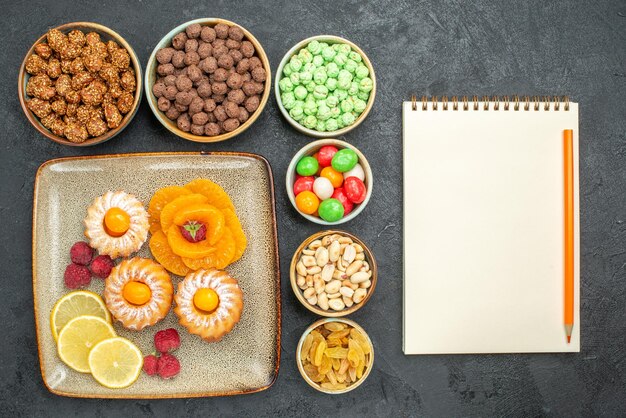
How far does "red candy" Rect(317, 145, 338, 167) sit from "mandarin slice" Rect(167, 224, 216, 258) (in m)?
0.46

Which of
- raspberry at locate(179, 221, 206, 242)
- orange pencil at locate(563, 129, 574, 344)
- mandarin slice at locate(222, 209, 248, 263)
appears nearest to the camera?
raspberry at locate(179, 221, 206, 242)

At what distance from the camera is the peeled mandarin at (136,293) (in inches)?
67.5

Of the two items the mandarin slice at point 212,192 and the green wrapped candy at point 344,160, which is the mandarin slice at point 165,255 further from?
the green wrapped candy at point 344,160

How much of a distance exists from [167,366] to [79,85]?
951 mm

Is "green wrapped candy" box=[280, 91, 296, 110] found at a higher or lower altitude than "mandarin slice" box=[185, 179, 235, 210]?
higher

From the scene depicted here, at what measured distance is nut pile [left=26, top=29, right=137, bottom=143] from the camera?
1.74 meters

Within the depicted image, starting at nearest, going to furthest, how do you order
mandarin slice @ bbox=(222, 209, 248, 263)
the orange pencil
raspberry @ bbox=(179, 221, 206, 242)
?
raspberry @ bbox=(179, 221, 206, 242) → mandarin slice @ bbox=(222, 209, 248, 263) → the orange pencil

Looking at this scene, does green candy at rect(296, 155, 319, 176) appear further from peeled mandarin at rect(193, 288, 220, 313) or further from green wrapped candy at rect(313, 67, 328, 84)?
peeled mandarin at rect(193, 288, 220, 313)

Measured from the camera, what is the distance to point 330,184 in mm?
1793

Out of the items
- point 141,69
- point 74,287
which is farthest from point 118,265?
point 141,69

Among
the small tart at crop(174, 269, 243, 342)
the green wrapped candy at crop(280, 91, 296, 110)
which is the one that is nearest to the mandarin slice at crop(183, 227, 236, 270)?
the small tart at crop(174, 269, 243, 342)

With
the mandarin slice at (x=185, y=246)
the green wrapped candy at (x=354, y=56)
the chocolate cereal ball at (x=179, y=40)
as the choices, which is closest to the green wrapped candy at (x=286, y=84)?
the green wrapped candy at (x=354, y=56)

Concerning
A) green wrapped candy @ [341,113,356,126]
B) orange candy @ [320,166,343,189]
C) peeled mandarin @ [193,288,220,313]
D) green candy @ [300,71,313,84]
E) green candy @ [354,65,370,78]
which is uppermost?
green candy @ [354,65,370,78]

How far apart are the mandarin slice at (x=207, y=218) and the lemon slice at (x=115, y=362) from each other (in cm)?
45
